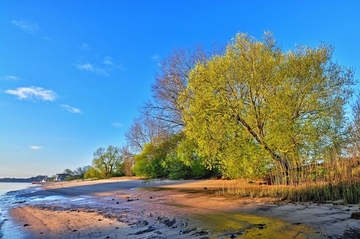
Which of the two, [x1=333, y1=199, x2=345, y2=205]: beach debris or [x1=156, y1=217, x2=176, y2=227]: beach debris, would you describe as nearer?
[x1=156, y1=217, x2=176, y2=227]: beach debris

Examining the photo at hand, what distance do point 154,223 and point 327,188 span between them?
6.24 metres

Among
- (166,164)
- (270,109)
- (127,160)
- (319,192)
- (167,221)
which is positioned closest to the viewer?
(167,221)

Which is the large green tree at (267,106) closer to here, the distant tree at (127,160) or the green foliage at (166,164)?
the green foliage at (166,164)

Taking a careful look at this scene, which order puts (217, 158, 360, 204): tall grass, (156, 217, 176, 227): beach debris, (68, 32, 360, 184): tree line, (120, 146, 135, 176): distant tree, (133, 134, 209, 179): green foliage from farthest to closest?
(120, 146, 135, 176): distant tree < (133, 134, 209, 179): green foliage < (68, 32, 360, 184): tree line < (217, 158, 360, 204): tall grass < (156, 217, 176, 227): beach debris

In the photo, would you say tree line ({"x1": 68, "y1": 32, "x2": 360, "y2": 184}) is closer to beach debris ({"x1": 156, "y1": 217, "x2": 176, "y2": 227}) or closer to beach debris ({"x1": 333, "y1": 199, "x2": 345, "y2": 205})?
beach debris ({"x1": 333, "y1": 199, "x2": 345, "y2": 205})

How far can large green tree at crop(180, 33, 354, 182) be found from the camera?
44.1ft

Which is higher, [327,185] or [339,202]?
[327,185]

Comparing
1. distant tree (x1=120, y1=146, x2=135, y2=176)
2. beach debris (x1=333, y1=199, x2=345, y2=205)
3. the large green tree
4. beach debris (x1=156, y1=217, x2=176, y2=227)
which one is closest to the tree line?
the large green tree

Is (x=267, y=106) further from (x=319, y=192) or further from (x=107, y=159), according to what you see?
(x=107, y=159)

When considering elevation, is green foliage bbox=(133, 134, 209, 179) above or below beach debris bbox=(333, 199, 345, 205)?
above

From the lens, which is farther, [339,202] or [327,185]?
[327,185]

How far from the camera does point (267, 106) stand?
13.7 metres

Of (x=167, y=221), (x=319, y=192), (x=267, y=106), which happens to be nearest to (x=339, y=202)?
(x=319, y=192)

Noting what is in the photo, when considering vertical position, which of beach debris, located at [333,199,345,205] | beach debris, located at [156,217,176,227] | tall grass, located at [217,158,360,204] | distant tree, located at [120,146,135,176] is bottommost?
beach debris, located at [156,217,176,227]
